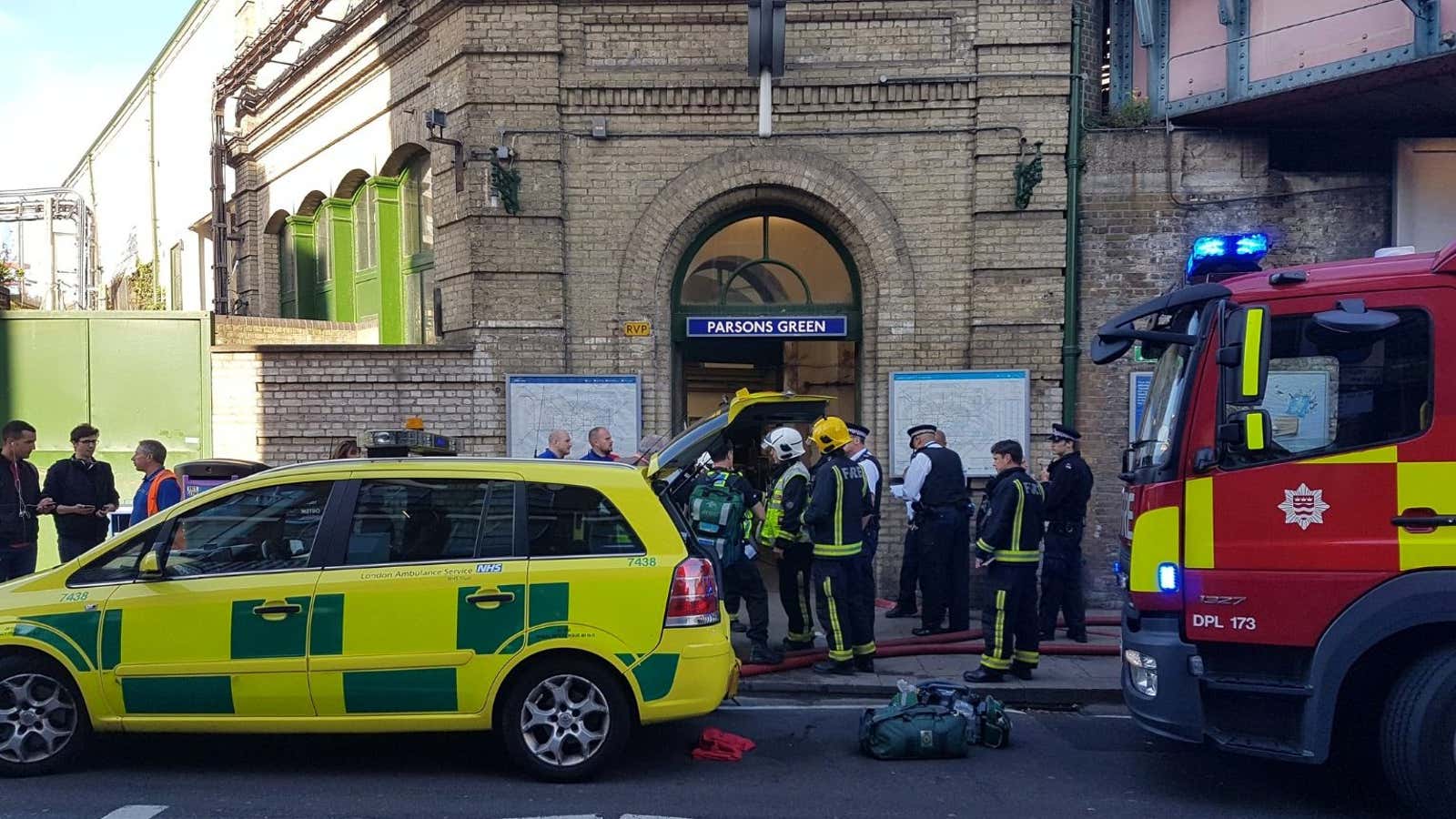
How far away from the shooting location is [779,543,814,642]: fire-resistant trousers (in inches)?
324

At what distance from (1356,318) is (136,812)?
6.02 m

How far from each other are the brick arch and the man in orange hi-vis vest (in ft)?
14.1

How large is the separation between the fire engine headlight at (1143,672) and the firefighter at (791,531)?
287cm

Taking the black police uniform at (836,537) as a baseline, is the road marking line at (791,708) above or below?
below

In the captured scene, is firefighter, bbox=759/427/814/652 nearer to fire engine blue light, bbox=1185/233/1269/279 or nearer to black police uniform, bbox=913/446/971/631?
black police uniform, bbox=913/446/971/631

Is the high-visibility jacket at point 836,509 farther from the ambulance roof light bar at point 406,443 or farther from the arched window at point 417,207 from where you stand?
the arched window at point 417,207

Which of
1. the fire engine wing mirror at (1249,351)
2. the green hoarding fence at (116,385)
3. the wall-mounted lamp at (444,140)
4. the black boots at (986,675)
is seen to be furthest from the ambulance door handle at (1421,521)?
the green hoarding fence at (116,385)

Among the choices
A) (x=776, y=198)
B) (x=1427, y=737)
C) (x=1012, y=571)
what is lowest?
(x=1427, y=737)

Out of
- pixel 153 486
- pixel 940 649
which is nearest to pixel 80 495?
pixel 153 486

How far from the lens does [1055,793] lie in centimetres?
532

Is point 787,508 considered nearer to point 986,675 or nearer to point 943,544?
point 986,675

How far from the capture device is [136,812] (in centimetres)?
489

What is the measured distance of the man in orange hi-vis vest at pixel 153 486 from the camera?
768 cm

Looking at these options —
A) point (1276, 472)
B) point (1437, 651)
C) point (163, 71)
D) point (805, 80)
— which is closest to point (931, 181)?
point (805, 80)
